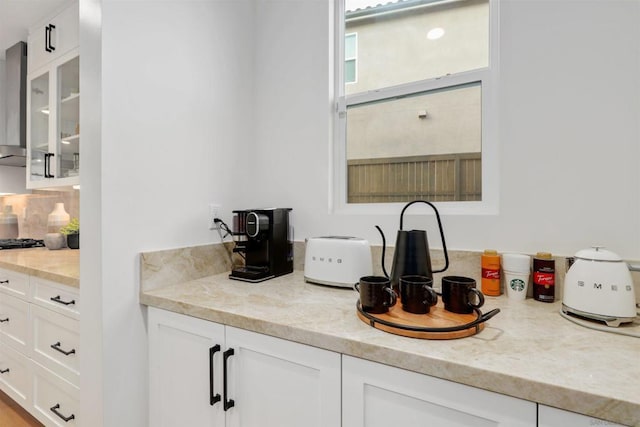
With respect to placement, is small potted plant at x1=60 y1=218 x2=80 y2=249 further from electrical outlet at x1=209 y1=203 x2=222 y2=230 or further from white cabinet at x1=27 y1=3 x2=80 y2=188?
electrical outlet at x1=209 y1=203 x2=222 y2=230

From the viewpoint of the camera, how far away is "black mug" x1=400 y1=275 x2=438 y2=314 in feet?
2.89

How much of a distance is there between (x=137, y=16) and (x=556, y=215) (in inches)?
65.9

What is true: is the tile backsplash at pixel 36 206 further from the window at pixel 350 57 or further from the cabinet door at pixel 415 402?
the cabinet door at pixel 415 402

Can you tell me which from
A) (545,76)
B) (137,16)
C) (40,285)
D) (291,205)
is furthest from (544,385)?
(40,285)

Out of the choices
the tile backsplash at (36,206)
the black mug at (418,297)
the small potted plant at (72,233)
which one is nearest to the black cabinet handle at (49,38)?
the tile backsplash at (36,206)

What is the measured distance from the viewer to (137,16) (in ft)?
3.93

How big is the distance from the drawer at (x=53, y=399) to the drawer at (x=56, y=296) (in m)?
0.32

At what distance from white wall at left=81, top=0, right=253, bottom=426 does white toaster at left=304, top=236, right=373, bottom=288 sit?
1.79 feet

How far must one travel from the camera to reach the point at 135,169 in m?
1.20

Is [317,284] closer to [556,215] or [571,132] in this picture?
[556,215]

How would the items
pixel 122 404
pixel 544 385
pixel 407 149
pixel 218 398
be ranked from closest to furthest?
pixel 544 385, pixel 218 398, pixel 122 404, pixel 407 149

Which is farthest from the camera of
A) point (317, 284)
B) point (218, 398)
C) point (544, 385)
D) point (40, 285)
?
point (40, 285)

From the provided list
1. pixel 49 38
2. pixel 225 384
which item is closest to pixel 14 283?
pixel 49 38

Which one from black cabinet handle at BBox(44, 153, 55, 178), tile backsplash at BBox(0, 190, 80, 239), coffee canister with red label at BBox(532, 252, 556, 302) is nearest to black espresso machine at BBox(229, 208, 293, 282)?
coffee canister with red label at BBox(532, 252, 556, 302)
